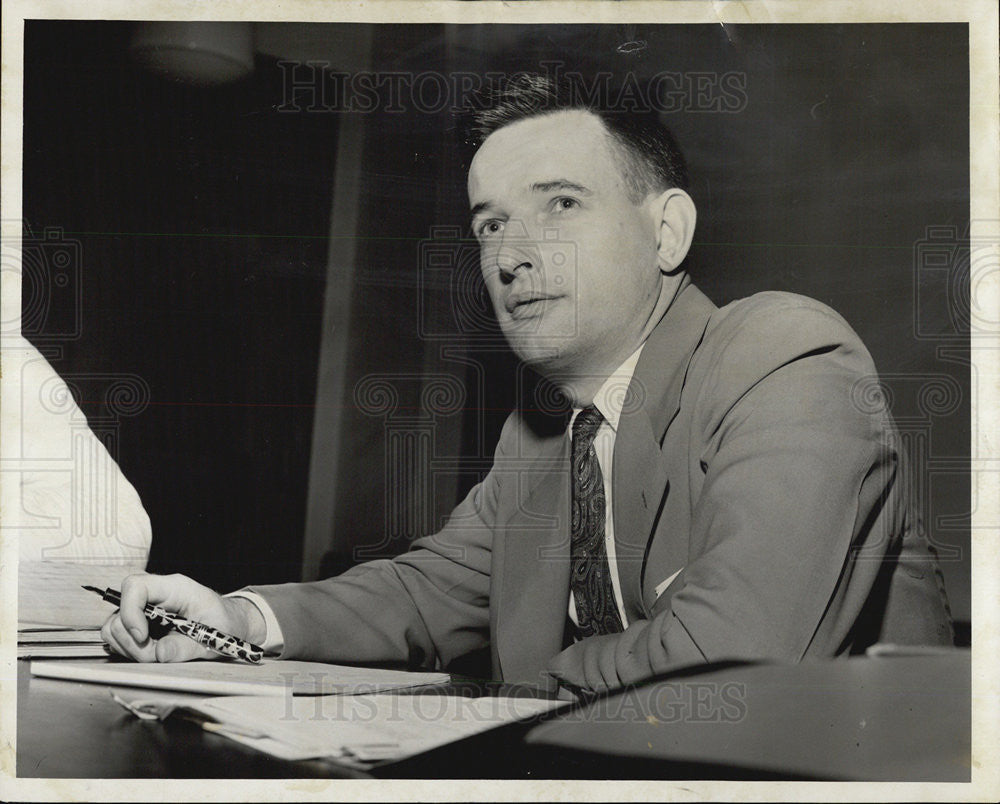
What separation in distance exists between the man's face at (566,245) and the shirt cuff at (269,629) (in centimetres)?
71

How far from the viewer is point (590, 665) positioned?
6.38ft

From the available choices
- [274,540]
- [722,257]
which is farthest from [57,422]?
[722,257]

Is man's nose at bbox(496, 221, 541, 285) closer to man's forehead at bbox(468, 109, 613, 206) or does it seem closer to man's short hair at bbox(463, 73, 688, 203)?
man's forehead at bbox(468, 109, 613, 206)

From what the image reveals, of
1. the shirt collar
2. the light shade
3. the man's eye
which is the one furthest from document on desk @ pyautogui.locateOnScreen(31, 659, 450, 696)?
the light shade

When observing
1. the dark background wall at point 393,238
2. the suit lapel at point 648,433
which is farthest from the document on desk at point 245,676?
the suit lapel at point 648,433

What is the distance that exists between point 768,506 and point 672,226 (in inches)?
22.8

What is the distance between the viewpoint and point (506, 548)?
2045 mm

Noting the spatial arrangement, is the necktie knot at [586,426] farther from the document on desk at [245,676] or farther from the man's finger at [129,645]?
the man's finger at [129,645]

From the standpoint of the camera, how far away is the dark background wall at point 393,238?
2.05 m

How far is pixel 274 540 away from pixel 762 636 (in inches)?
37.9

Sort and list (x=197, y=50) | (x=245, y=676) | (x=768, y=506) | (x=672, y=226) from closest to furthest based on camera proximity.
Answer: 1. (x=768, y=506)
2. (x=245, y=676)
3. (x=672, y=226)
4. (x=197, y=50)

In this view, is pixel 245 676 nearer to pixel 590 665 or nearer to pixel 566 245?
pixel 590 665

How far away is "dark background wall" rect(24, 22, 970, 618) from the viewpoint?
205cm

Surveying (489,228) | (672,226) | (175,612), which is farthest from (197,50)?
(175,612)
